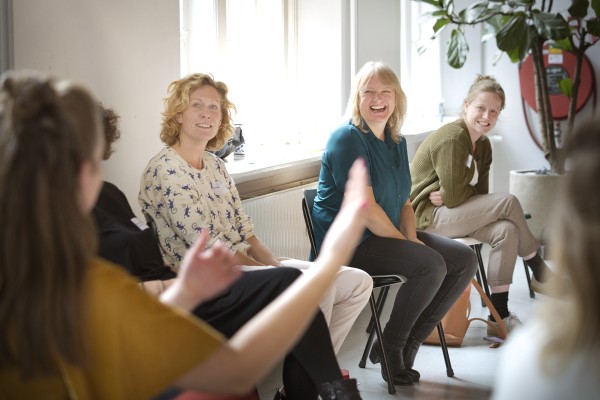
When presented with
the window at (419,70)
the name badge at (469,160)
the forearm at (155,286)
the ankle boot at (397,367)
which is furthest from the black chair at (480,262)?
the window at (419,70)

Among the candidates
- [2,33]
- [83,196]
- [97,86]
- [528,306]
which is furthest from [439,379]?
[83,196]

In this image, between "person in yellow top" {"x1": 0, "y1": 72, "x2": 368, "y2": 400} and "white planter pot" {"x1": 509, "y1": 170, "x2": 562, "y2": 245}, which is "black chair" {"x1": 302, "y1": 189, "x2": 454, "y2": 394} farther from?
"white planter pot" {"x1": 509, "y1": 170, "x2": 562, "y2": 245}

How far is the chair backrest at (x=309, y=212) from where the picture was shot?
3.65m

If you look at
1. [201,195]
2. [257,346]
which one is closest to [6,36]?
[201,195]

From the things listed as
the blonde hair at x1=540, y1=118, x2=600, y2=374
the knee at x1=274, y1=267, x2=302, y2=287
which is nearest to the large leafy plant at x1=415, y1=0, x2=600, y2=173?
the knee at x1=274, y1=267, x2=302, y2=287

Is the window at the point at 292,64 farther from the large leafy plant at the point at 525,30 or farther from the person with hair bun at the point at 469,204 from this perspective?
the person with hair bun at the point at 469,204

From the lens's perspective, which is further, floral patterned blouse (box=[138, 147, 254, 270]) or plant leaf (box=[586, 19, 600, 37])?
plant leaf (box=[586, 19, 600, 37])

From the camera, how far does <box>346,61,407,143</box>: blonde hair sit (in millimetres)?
3820

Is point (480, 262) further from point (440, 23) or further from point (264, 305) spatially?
point (264, 305)

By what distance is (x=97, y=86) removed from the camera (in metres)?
3.05

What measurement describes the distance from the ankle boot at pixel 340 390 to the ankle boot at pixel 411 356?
1.09 meters

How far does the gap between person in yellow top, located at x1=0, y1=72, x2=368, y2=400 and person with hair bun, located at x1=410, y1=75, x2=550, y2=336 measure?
3.19 meters

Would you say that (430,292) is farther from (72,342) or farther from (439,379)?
(72,342)

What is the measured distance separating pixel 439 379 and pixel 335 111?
2160 mm
